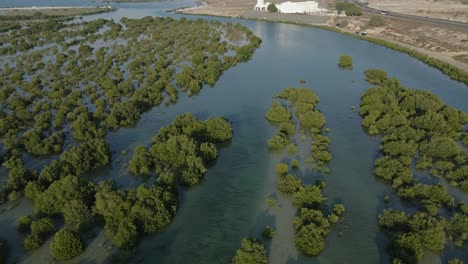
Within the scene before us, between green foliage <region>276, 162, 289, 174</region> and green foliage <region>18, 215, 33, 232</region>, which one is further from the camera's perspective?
green foliage <region>276, 162, 289, 174</region>

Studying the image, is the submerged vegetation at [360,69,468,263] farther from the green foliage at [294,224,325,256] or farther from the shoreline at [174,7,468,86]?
the shoreline at [174,7,468,86]

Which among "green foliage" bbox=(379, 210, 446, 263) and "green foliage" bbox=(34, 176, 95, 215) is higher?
"green foliage" bbox=(34, 176, 95, 215)

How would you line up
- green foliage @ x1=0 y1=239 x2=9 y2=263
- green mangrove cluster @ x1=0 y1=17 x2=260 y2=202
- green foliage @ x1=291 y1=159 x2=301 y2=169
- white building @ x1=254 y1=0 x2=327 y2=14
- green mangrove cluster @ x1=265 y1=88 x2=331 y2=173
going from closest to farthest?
green foliage @ x1=0 y1=239 x2=9 y2=263 → green foliage @ x1=291 y1=159 x2=301 y2=169 → green mangrove cluster @ x1=0 y1=17 x2=260 y2=202 → green mangrove cluster @ x1=265 y1=88 x2=331 y2=173 → white building @ x1=254 y1=0 x2=327 y2=14

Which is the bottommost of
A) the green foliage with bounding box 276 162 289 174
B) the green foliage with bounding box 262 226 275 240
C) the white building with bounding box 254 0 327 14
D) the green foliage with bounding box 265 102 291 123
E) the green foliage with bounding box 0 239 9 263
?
the green foliage with bounding box 262 226 275 240

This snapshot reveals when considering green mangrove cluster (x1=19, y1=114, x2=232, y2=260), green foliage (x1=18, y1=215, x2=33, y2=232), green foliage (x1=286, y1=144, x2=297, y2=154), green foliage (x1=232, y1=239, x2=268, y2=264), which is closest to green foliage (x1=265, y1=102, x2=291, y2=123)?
green foliage (x1=286, y1=144, x2=297, y2=154)

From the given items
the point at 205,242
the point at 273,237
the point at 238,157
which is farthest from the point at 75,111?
the point at 273,237

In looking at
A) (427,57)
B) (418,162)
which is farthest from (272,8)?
(418,162)

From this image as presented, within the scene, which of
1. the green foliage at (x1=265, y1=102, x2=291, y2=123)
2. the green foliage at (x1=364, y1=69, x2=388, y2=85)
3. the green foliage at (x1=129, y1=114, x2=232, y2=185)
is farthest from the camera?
the green foliage at (x1=364, y1=69, x2=388, y2=85)

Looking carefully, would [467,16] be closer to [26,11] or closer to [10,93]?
[10,93]
